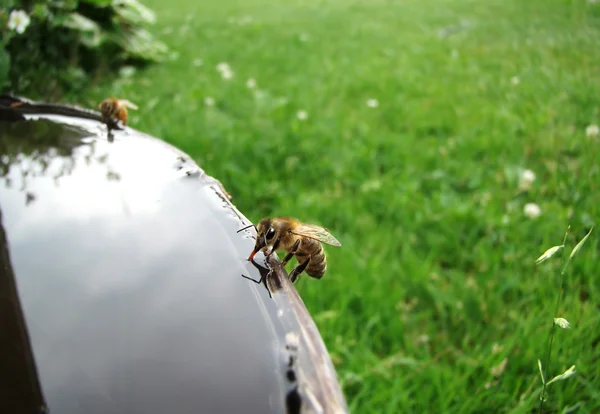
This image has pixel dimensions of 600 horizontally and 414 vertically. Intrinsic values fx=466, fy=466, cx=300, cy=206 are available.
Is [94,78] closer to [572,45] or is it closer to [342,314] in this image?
[342,314]

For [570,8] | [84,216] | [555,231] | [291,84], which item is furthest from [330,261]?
[570,8]

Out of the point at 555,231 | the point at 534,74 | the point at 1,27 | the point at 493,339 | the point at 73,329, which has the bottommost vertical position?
the point at 493,339

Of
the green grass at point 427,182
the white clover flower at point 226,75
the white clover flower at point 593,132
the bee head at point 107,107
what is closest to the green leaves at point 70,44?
the green grass at point 427,182

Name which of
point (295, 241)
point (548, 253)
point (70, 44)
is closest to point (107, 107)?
point (295, 241)

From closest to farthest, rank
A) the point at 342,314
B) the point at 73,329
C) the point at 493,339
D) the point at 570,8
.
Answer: the point at 73,329, the point at 493,339, the point at 342,314, the point at 570,8

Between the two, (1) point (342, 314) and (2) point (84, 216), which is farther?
(1) point (342, 314)

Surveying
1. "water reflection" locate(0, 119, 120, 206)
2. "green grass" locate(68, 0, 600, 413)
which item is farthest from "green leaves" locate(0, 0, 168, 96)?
"water reflection" locate(0, 119, 120, 206)
